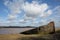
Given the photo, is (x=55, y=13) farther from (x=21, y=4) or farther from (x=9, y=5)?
(x=9, y=5)

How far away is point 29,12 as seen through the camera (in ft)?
9.95

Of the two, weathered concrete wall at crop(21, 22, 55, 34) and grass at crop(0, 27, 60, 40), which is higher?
weathered concrete wall at crop(21, 22, 55, 34)

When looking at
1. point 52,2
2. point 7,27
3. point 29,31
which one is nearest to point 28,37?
point 29,31

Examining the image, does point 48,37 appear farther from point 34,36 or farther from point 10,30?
point 10,30

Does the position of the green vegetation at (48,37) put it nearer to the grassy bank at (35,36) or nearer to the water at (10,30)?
the grassy bank at (35,36)

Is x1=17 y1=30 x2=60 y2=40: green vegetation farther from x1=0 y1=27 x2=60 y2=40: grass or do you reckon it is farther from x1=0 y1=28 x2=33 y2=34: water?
x1=0 y1=28 x2=33 y2=34: water

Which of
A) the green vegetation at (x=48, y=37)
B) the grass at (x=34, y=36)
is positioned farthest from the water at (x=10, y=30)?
the green vegetation at (x=48, y=37)

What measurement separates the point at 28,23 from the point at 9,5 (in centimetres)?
51

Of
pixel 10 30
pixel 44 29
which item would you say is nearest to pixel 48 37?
pixel 44 29

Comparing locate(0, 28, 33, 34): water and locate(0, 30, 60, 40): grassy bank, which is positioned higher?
locate(0, 28, 33, 34): water

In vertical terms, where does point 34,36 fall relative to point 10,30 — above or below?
below

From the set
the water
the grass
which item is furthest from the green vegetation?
the water

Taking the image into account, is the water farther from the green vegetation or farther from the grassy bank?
the green vegetation

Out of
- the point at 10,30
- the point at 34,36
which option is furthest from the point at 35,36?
the point at 10,30
